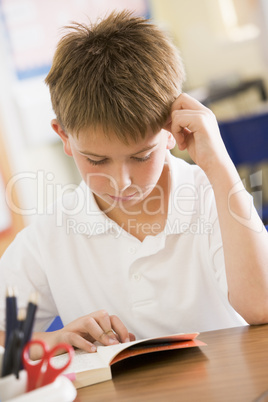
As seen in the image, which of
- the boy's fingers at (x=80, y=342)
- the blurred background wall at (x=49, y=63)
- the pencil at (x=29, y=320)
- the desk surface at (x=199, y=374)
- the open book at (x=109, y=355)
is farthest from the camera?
the blurred background wall at (x=49, y=63)

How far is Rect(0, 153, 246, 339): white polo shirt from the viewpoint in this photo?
4.07 ft

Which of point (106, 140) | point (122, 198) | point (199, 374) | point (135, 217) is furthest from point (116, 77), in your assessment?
point (199, 374)

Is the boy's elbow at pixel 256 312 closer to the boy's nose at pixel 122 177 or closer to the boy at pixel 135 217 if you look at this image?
the boy at pixel 135 217

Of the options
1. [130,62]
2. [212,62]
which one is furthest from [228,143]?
[130,62]

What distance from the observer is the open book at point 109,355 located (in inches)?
34.7

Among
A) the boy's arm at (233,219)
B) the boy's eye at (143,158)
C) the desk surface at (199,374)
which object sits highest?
the boy's eye at (143,158)

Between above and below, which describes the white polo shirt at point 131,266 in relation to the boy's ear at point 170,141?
below

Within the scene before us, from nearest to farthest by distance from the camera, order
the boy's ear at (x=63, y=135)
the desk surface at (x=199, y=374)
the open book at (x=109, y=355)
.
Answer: the desk surface at (x=199, y=374) → the open book at (x=109, y=355) → the boy's ear at (x=63, y=135)

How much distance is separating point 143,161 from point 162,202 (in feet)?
0.65

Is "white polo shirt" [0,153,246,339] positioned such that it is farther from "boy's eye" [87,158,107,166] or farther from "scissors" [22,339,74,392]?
"scissors" [22,339,74,392]

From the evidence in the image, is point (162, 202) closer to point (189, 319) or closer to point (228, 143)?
point (189, 319)

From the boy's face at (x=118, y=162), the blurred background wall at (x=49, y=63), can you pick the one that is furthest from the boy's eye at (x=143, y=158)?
the blurred background wall at (x=49, y=63)

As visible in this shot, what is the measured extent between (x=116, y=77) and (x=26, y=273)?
479 mm

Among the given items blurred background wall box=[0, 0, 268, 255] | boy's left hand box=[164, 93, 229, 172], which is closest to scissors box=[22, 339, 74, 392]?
boy's left hand box=[164, 93, 229, 172]
